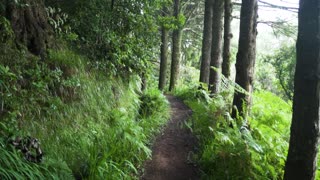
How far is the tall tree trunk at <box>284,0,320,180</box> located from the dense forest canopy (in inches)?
0.5

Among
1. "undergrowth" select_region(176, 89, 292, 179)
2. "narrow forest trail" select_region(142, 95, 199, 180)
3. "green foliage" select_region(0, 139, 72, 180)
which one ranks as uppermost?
"green foliage" select_region(0, 139, 72, 180)

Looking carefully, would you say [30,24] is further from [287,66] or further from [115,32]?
[287,66]

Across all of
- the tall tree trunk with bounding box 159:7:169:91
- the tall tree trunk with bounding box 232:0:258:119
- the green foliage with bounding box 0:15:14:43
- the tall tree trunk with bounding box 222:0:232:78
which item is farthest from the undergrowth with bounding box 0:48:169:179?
the tall tree trunk with bounding box 159:7:169:91

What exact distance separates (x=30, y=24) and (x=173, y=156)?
12.5ft

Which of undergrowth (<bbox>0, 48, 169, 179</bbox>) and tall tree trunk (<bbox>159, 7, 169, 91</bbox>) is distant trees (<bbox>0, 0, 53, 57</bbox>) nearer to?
undergrowth (<bbox>0, 48, 169, 179</bbox>)

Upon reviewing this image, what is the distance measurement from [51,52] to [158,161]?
297 centimetres

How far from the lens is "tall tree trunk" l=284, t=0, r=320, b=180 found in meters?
3.69

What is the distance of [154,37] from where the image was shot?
9.73 metres

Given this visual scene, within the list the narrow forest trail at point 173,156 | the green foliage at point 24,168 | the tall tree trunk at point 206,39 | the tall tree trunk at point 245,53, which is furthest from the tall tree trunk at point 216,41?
the green foliage at point 24,168

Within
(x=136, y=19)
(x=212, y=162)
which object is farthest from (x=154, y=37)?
(x=212, y=162)

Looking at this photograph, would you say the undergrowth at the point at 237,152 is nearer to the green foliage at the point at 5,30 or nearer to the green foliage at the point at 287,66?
the green foliage at the point at 5,30

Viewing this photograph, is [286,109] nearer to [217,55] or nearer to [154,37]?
[217,55]

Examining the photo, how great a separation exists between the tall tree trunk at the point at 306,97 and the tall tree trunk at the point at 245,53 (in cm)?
318

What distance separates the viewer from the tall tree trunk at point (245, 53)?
7230 millimetres
